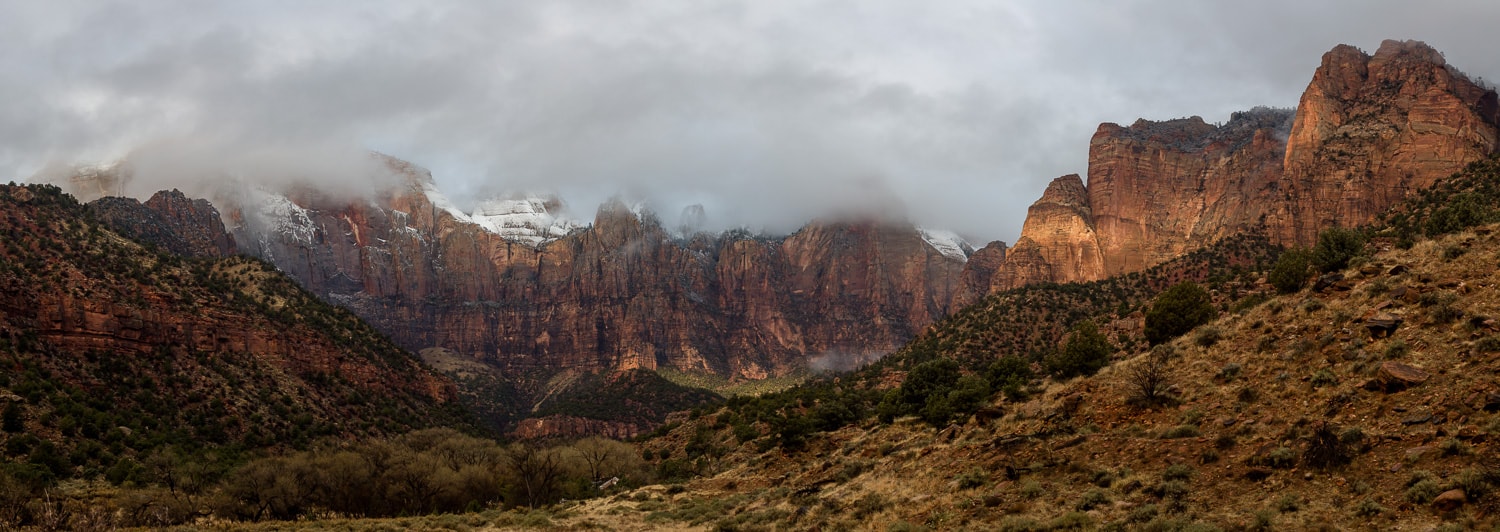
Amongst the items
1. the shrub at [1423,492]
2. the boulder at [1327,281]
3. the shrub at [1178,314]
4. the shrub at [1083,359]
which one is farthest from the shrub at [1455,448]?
the shrub at [1178,314]

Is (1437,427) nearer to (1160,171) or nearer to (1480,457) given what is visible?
(1480,457)

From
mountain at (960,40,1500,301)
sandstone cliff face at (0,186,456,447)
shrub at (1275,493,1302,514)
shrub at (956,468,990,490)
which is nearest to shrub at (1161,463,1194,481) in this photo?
shrub at (1275,493,1302,514)

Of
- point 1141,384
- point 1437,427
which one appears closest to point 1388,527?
point 1437,427

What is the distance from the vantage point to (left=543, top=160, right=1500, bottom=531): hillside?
20.8 m

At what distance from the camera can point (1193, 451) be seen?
2655 centimetres

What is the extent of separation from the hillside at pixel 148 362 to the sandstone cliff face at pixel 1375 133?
126 metres

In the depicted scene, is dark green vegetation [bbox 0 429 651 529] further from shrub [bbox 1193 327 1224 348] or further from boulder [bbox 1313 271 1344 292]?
boulder [bbox 1313 271 1344 292]

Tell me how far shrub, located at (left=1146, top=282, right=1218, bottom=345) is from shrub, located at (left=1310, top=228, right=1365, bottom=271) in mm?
7305

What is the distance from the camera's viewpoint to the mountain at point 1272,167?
390 ft

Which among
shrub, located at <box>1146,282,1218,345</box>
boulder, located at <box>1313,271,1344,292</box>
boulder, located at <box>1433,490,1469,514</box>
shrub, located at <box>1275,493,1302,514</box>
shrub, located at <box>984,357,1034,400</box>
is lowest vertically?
shrub, located at <box>1275,493,1302,514</box>

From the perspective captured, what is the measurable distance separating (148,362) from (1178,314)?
3406 inches

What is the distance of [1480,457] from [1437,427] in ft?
7.75

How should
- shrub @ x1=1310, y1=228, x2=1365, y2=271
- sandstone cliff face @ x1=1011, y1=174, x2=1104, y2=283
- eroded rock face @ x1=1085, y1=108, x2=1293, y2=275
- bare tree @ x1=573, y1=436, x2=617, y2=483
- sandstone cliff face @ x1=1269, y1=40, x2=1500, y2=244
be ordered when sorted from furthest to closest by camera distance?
1. sandstone cliff face @ x1=1011, y1=174, x2=1104, y2=283
2. eroded rock face @ x1=1085, y1=108, x2=1293, y2=275
3. sandstone cliff face @ x1=1269, y1=40, x2=1500, y2=244
4. bare tree @ x1=573, y1=436, x2=617, y2=483
5. shrub @ x1=1310, y1=228, x2=1365, y2=271

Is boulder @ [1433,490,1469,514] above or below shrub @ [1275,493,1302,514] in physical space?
above
